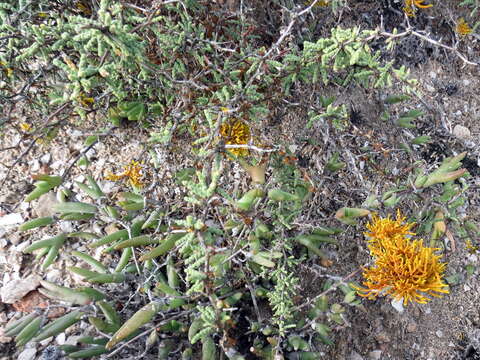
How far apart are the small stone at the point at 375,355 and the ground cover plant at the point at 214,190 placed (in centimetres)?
18

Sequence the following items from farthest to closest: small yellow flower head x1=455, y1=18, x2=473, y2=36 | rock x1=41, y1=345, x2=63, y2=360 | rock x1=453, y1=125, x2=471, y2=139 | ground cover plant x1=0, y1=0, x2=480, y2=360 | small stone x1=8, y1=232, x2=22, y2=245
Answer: small yellow flower head x1=455, y1=18, x2=473, y2=36
rock x1=453, y1=125, x2=471, y2=139
small stone x1=8, y1=232, x2=22, y2=245
rock x1=41, y1=345, x2=63, y2=360
ground cover plant x1=0, y1=0, x2=480, y2=360

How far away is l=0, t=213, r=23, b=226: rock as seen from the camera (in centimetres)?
189

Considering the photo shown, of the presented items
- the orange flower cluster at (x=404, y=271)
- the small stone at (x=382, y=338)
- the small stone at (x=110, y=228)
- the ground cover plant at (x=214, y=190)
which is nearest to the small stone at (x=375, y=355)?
the small stone at (x=382, y=338)

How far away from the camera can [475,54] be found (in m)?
2.67

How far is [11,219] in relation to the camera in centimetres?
190

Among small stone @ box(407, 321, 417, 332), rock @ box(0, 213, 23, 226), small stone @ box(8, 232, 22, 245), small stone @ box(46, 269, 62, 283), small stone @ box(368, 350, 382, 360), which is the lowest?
small stone @ box(407, 321, 417, 332)

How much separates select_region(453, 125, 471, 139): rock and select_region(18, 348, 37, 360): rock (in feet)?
8.34

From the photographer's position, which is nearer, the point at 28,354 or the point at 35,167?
the point at 28,354

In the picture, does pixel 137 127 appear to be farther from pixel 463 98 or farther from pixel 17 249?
pixel 463 98

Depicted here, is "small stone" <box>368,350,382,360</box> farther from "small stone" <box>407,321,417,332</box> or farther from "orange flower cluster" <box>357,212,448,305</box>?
"orange flower cluster" <box>357,212,448,305</box>

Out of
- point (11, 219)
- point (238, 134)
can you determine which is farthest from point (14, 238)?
point (238, 134)

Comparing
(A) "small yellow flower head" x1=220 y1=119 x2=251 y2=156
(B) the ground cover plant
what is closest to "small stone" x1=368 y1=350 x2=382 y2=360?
(B) the ground cover plant

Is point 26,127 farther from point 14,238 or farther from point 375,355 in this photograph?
point 375,355

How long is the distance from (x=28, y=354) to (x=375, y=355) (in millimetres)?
1567
